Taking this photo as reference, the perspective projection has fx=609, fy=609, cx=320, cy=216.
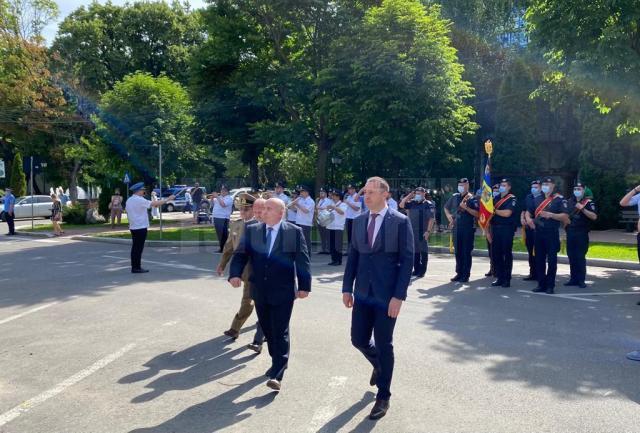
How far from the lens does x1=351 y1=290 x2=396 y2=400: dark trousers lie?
4945 mm

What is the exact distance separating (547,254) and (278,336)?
270 inches

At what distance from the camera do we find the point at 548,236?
34.8ft

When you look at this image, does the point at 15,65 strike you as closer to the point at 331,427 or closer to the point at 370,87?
the point at 370,87

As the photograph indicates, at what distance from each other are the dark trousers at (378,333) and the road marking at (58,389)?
273 cm

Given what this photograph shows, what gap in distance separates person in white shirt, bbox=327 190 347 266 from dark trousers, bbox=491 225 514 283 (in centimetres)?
393

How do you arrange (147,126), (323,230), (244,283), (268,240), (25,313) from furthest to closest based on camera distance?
(147,126), (323,230), (25,313), (244,283), (268,240)

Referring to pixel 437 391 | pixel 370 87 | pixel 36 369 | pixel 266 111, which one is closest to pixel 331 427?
pixel 437 391

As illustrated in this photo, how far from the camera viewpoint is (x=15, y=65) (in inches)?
1452

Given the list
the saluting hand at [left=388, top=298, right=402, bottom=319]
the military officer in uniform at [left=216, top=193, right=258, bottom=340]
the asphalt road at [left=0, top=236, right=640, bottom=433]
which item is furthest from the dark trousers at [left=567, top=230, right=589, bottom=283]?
the saluting hand at [left=388, top=298, right=402, bottom=319]

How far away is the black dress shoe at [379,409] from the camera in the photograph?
4.83 m

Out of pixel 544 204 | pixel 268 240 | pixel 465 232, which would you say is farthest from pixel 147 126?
pixel 268 240

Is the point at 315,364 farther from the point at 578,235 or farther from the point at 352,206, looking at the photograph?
the point at 352,206

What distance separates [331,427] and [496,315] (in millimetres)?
4658

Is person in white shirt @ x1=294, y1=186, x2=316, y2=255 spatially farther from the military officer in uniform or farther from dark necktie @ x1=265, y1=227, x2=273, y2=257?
dark necktie @ x1=265, y1=227, x2=273, y2=257
